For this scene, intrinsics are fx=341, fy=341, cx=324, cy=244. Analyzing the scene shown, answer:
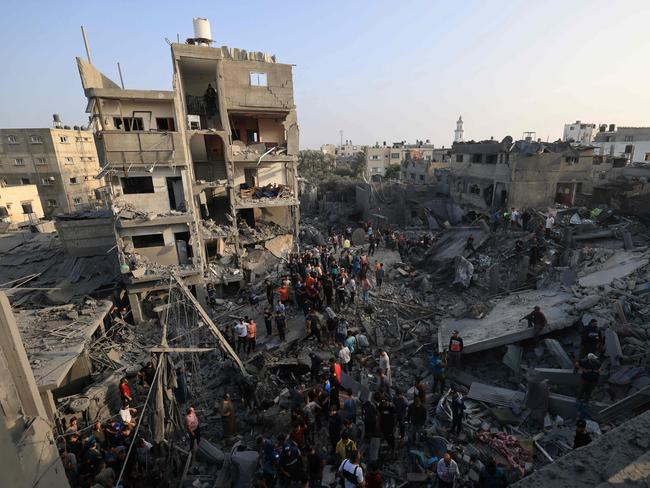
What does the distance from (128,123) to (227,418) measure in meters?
15.6

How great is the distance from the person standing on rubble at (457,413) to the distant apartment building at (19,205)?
38.9 meters

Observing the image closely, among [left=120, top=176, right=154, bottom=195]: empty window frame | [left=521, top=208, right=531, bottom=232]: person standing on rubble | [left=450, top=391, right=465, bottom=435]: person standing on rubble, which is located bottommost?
[left=450, top=391, right=465, bottom=435]: person standing on rubble

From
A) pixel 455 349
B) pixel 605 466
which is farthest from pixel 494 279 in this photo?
pixel 605 466

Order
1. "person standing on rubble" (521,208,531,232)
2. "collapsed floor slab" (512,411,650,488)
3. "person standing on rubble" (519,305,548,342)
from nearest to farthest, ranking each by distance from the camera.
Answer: "collapsed floor slab" (512,411,650,488)
"person standing on rubble" (519,305,548,342)
"person standing on rubble" (521,208,531,232)

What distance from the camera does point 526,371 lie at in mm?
10969

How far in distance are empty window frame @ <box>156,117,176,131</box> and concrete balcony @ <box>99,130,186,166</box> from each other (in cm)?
111

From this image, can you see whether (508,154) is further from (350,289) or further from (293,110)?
(350,289)

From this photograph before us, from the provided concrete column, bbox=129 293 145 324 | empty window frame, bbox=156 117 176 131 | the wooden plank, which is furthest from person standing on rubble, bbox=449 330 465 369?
empty window frame, bbox=156 117 176 131

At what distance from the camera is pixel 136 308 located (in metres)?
18.7

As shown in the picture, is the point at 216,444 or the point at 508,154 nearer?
the point at 216,444

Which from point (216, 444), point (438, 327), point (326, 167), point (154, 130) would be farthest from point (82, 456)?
point (326, 167)

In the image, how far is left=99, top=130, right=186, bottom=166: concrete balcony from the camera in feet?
54.9

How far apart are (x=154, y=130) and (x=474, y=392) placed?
60.0 feet

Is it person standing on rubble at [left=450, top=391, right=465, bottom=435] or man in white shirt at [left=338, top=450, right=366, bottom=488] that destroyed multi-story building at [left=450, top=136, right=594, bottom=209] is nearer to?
person standing on rubble at [left=450, top=391, right=465, bottom=435]
